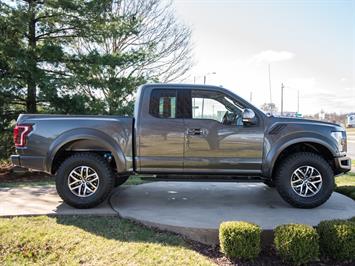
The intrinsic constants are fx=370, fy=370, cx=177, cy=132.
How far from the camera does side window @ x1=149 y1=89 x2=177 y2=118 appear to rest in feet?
18.9

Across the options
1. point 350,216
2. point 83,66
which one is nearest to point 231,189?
point 350,216

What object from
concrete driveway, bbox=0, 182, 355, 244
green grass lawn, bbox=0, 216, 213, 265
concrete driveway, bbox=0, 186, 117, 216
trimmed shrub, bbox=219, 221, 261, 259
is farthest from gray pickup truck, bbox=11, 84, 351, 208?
trimmed shrub, bbox=219, 221, 261, 259

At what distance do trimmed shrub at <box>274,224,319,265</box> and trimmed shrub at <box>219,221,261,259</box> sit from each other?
264 mm

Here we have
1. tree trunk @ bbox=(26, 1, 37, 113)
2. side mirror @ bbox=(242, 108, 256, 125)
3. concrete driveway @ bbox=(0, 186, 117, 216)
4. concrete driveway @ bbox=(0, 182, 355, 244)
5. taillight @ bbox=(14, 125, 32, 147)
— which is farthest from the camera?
tree trunk @ bbox=(26, 1, 37, 113)

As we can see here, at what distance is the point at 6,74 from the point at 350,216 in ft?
28.9

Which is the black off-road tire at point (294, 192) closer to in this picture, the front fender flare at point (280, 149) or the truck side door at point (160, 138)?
the front fender flare at point (280, 149)

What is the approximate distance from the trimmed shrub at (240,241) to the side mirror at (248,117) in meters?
1.93

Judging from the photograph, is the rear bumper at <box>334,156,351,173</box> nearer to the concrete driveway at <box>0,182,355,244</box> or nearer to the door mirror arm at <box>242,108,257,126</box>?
the concrete driveway at <box>0,182,355,244</box>

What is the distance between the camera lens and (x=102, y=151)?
584 cm

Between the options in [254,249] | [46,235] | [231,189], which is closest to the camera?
[254,249]

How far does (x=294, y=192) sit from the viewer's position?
5602mm

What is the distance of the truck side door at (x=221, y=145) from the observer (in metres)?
5.66

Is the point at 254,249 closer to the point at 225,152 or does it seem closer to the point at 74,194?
the point at 225,152

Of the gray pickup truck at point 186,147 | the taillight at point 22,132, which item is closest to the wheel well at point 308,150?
the gray pickup truck at point 186,147
